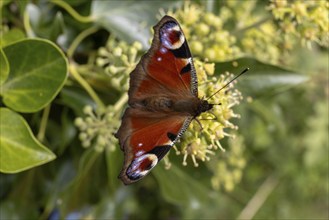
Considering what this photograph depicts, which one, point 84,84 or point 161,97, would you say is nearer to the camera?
point 161,97

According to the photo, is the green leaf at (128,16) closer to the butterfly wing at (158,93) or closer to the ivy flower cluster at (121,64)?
the ivy flower cluster at (121,64)

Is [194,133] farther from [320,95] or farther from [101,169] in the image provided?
[320,95]

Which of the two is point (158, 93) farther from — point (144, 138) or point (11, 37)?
point (11, 37)

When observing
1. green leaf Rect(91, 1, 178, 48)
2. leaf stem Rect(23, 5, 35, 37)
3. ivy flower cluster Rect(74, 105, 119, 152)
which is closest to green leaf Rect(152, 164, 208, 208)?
ivy flower cluster Rect(74, 105, 119, 152)

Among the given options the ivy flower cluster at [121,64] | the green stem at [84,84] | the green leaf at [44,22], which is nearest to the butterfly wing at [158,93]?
the ivy flower cluster at [121,64]

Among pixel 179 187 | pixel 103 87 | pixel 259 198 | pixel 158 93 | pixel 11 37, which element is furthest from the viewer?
pixel 259 198

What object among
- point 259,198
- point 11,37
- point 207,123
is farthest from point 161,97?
point 259,198

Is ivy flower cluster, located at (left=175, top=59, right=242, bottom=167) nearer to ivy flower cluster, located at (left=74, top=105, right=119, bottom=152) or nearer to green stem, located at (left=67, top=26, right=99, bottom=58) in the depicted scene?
ivy flower cluster, located at (left=74, top=105, right=119, bottom=152)
